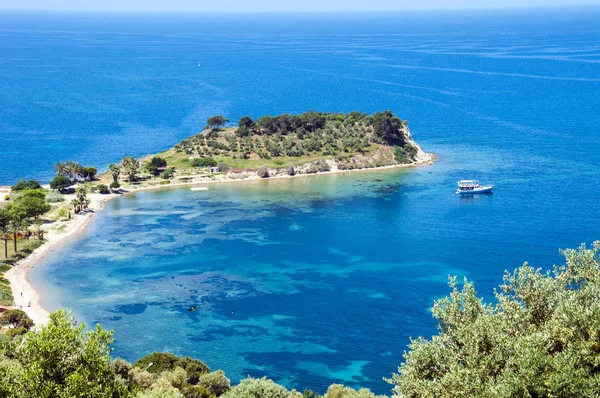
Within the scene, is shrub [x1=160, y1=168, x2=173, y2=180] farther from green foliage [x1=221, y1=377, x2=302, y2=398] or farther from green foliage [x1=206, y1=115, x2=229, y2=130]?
green foliage [x1=221, y1=377, x2=302, y2=398]

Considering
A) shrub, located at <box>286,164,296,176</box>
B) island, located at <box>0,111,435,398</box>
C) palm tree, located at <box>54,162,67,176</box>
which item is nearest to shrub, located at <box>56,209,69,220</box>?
island, located at <box>0,111,435,398</box>

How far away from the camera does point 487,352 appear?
27.7 metres

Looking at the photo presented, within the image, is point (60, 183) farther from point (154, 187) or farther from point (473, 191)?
point (473, 191)

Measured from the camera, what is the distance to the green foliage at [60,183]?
392 ft

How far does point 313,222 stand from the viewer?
4176 inches

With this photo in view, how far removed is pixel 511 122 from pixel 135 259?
118 metres

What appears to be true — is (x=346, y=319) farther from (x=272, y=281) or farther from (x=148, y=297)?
(x=148, y=297)

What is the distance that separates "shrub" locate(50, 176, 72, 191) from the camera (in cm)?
11944

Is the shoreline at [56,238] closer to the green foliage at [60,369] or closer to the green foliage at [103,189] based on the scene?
the green foliage at [103,189]

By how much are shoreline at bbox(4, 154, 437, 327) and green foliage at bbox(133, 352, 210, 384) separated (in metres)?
10.6

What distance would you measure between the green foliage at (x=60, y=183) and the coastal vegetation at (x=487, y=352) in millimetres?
89520

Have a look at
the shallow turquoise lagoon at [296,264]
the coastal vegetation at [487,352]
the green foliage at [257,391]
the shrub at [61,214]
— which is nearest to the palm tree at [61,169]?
the shallow turquoise lagoon at [296,264]

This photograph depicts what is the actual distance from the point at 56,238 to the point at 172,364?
47.5 meters

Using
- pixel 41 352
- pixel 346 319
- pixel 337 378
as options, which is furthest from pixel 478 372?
pixel 346 319
